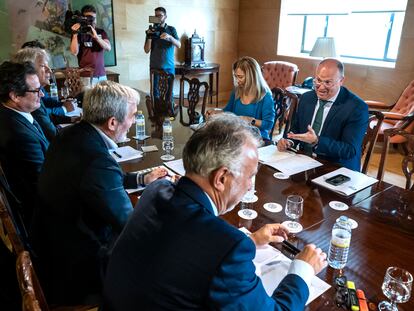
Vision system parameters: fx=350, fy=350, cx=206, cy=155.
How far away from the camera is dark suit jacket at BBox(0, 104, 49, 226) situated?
1.80 m

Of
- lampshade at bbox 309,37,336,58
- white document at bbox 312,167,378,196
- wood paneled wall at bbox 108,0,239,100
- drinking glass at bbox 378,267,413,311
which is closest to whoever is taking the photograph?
drinking glass at bbox 378,267,413,311

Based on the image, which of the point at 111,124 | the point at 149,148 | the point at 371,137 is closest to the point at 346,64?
the point at 371,137

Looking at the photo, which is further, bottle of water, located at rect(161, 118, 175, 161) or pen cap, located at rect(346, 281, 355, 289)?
bottle of water, located at rect(161, 118, 175, 161)

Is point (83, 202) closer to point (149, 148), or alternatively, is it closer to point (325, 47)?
point (149, 148)

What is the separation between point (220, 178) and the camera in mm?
956

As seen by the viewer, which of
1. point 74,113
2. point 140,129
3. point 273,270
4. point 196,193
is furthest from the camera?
point 74,113

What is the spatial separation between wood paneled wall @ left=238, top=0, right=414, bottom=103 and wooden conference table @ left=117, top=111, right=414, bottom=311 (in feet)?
11.7

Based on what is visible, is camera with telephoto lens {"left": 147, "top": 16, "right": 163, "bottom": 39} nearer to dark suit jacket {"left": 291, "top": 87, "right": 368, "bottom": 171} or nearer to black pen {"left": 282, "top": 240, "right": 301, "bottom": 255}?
dark suit jacket {"left": 291, "top": 87, "right": 368, "bottom": 171}

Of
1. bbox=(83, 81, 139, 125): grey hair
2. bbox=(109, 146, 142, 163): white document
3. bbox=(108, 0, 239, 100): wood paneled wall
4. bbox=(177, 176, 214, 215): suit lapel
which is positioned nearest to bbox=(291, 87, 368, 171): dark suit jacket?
bbox=(109, 146, 142, 163): white document

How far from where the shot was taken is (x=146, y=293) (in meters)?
0.82

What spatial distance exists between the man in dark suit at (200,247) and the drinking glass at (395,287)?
0.24 meters

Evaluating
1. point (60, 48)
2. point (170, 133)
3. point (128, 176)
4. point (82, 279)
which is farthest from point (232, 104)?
point (60, 48)

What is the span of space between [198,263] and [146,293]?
0.15 m

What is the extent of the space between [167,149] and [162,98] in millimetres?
1669
